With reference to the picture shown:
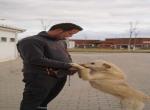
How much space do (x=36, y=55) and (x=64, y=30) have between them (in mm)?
521

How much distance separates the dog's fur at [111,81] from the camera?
600cm

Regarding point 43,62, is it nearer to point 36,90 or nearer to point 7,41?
point 36,90

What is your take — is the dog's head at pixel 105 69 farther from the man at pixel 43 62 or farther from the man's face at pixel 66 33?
the man's face at pixel 66 33

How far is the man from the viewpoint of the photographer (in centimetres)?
624

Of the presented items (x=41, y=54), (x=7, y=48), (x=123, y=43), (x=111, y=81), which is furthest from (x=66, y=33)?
(x=123, y=43)

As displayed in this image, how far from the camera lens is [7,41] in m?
36.8

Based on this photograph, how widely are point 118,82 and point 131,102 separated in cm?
34

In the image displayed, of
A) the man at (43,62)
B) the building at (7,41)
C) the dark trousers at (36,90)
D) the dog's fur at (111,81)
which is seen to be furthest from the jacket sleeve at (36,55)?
the building at (7,41)

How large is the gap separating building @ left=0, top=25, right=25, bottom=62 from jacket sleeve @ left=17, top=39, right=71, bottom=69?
91.6 feet

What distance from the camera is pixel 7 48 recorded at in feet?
A: 119

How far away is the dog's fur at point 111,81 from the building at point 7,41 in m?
28.3

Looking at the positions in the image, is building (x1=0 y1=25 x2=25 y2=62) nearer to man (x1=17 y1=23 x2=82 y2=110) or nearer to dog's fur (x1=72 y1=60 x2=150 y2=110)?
man (x1=17 y1=23 x2=82 y2=110)

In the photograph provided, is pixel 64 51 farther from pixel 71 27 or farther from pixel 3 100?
pixel 3 100

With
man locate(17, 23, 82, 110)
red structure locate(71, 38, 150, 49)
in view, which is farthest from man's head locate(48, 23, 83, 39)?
red structure locate(71, 38, 150, 49)
